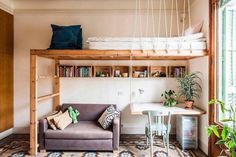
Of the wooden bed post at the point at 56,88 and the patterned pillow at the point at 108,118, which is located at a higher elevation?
the wooden bed post at the point at 56,88

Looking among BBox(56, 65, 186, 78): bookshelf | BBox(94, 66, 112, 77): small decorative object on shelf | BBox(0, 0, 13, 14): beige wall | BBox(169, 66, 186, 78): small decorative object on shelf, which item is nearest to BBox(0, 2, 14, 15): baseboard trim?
BBox(0, 0, 13, 14): beige wall

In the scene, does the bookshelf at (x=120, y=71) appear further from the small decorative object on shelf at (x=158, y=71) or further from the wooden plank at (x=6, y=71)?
the wooden plank at (x=6, y=71)

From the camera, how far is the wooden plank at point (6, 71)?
15.8 ft

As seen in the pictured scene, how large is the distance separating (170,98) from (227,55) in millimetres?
1469

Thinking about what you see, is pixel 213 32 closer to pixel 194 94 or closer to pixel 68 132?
pixel 194 94

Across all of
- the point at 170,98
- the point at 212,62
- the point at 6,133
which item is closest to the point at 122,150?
the point at 170,98

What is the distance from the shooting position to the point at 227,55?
356 cm

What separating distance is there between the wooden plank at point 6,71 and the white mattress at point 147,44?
2.08 m

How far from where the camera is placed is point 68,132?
411cm

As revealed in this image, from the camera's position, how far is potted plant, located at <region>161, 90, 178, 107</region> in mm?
4547

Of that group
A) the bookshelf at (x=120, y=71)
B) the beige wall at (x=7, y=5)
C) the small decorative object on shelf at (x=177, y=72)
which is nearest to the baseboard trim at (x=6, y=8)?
the beige wall at (x=7, y=5)

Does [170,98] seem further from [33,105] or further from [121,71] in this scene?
[33,105]

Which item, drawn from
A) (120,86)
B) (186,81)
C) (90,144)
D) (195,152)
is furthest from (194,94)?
(90,144)

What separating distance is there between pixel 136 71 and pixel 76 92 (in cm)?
138
